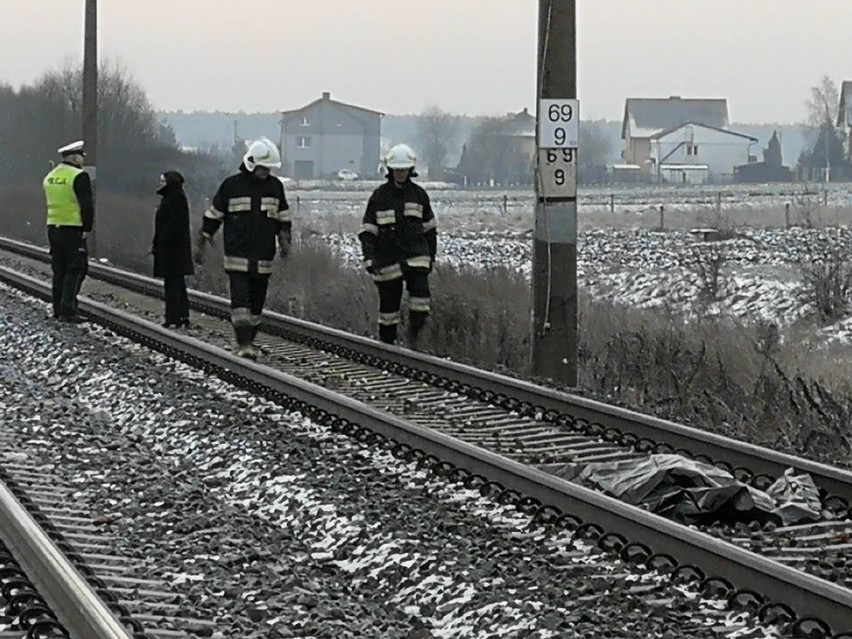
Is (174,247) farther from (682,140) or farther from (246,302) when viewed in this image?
(682,140)

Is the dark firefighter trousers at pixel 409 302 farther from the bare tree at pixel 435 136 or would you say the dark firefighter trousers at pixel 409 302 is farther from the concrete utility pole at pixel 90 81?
the bare tree at pixel 435 136

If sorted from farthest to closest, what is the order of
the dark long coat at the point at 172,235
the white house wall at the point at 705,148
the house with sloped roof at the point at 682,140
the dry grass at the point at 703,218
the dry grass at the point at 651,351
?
1. the white house wall at the point at 705,148
2. the house with sloped roof at the point at 682,140
3. the dry grass at the point at 703,218
4. the dark long coat at the point at 172,235
5. the dry grass at the point at 651,351

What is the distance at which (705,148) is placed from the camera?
135m

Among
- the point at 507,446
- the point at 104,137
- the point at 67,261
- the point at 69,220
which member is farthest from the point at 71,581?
the point at 104,137

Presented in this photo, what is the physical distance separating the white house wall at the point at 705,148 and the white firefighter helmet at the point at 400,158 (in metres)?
119

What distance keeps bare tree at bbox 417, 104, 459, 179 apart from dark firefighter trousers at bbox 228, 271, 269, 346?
14421 cm

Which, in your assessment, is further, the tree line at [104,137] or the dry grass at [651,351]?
the tree line at [104,137]

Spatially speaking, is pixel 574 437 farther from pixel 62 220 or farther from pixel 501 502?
pixel 62 220

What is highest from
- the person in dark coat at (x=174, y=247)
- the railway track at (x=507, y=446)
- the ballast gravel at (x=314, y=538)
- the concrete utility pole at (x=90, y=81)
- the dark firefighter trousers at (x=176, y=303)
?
the concrete utility pole at (x=90, y=81)

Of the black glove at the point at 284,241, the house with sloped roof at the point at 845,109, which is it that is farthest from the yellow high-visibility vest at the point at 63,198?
the house with sloped roof at the point at 845,109

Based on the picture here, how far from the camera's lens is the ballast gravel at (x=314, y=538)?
263 inches

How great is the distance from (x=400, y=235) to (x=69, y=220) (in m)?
5.23

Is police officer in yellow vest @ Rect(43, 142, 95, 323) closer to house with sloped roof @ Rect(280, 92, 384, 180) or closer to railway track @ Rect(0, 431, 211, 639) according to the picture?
railway track @ Rect(0, 431, 211, 639)

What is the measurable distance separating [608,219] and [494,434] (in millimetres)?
39590
